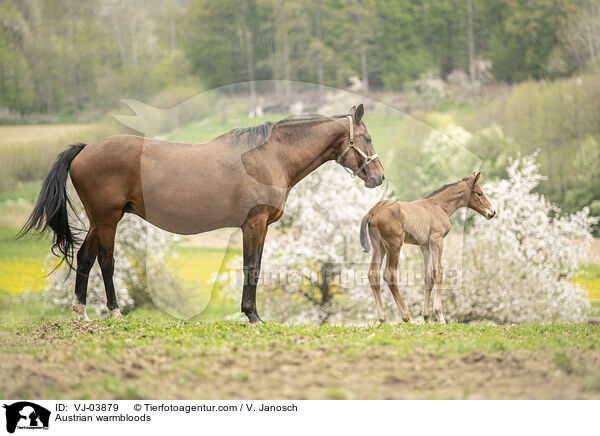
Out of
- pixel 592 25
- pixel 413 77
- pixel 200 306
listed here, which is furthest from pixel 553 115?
pixel 200 306

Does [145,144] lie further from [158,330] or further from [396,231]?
[396,231]

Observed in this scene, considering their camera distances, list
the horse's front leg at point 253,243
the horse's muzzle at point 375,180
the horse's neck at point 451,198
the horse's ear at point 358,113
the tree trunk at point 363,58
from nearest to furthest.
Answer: the horse's front leg at point 253,243 < the horse's ear at point 358,113 < the horse's muzzle at point 375,180 < the horse's neck at point 451,198 < the tree trunk at point 363,58

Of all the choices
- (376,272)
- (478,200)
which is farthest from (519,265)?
(376,272)

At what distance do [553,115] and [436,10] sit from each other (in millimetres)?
8839

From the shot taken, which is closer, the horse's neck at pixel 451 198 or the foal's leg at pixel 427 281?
the foal's leg at pixel 427 281

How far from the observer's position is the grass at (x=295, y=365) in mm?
5973

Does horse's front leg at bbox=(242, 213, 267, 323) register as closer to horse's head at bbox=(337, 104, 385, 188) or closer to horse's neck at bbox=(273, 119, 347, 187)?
horse's neck at bbox=(273, 119, 347, 187)

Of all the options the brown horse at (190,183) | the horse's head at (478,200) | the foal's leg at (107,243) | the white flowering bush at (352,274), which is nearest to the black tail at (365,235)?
the brown horse at (190,183)

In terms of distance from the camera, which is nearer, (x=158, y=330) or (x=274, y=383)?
(x=274, y=383)

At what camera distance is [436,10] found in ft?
94.0

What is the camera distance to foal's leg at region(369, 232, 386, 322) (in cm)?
947

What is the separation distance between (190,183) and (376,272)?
3.24m
